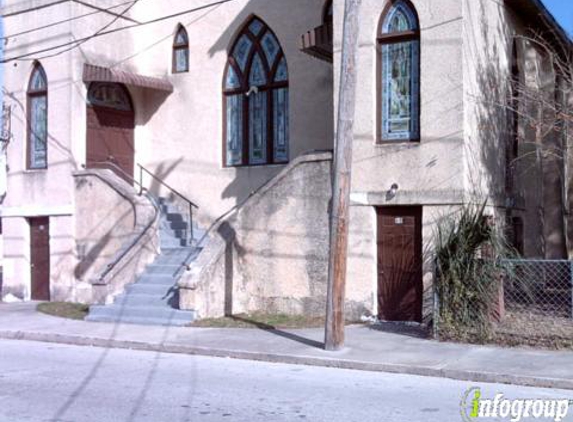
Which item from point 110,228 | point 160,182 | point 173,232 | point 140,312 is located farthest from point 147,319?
point 160,182

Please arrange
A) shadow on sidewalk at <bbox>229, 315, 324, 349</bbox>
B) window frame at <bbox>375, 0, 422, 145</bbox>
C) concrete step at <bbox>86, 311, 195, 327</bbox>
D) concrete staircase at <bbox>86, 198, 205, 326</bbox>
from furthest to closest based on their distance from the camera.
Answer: concrete staircase at <bbox>86, 198, 205, 326</bbox> → concrete step at <bbox>86, 311, 195, 327</bbox> → window frame at <bbox>375, 0, 422, 145</bbox> → shadow on sidewalk at <bbox>229, 315, 324, 349</bbox>

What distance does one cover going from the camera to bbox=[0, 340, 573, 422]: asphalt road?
7.96 meters

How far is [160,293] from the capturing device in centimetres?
1579

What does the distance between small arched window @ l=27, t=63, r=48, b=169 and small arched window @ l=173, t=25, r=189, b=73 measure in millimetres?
3342

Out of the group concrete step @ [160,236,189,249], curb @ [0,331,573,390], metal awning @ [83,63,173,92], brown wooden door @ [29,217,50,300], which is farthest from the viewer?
brown wooden door @ [29,217,50,300]

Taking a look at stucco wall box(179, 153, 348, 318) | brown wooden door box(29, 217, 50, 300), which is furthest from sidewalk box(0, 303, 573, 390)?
brown wooden door box(29, 217, 50, 300)

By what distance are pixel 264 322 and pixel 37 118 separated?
9.31 metres

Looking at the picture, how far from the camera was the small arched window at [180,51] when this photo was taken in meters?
20.0

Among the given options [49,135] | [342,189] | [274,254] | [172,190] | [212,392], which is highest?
[49,135]

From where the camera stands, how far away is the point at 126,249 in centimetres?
1670

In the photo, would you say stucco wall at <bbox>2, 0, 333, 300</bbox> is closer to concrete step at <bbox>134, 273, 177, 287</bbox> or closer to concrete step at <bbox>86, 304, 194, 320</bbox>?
concrete step at <bbox>134, 273, 177, 287</bbox>

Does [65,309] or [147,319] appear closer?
[147,319]

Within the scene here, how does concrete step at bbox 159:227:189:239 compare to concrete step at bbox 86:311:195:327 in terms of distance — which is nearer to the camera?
concrete step at bbox 86:311:195:327

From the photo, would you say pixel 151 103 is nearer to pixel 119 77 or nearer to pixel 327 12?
pixel 119 77
